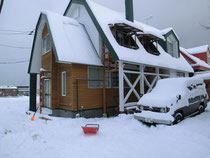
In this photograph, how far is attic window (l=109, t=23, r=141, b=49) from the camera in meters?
10.7

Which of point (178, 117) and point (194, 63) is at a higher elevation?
point (194, 63)

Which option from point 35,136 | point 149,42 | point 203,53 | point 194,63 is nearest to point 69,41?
point 35,136

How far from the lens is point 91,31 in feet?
39.3

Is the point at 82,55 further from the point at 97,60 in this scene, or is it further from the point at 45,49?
the point at 45,49

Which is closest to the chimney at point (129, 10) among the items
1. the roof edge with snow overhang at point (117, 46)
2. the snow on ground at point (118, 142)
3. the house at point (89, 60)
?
the house at point (89, 60)

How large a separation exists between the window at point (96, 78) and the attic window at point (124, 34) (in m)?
2.51

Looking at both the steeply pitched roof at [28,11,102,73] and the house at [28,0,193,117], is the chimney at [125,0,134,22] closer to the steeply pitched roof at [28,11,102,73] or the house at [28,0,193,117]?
the house at [28,0,193,117]

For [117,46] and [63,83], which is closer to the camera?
[117,46]

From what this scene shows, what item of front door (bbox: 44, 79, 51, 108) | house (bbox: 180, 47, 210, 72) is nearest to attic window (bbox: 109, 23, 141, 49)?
front door (bbox: 44, 79, 51, 108)

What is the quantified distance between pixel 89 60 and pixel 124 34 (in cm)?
378

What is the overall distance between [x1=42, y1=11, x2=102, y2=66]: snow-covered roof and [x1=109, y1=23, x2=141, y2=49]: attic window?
1.98 meters

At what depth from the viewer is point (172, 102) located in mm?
6527

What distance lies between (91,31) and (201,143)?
392 inches

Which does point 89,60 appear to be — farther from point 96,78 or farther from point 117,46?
point 117,46
